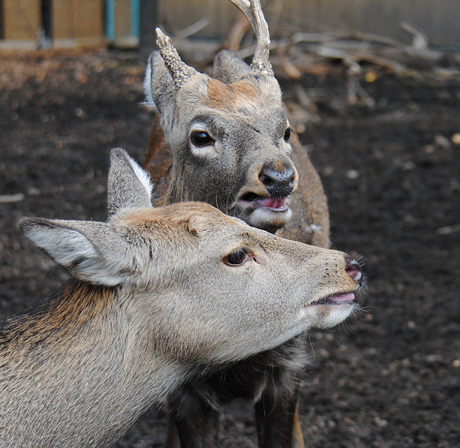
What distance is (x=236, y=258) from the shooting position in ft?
9.66

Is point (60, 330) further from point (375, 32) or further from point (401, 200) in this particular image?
point (375, 32)

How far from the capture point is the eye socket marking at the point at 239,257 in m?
2.94

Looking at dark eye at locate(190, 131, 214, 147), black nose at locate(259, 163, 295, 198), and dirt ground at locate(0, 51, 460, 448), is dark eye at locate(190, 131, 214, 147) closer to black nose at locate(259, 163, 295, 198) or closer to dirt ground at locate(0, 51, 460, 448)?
black nose at locate(259, 163, 295, 198)

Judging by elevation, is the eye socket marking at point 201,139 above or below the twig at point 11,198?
above

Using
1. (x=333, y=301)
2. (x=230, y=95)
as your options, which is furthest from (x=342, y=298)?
(x=230, y=95)

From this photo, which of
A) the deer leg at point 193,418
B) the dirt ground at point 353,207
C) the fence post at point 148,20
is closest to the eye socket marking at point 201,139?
the deer leg at point 193,418

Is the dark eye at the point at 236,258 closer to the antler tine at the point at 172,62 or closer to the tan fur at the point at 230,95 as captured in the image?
the tan fur at the point at 230,95

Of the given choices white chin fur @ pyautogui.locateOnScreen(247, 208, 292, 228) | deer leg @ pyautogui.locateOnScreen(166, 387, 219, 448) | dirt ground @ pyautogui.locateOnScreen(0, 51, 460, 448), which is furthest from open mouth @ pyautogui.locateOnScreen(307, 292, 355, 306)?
dirt ground @ pyautogui.locateOnScreen(0, 51, 460, 448)

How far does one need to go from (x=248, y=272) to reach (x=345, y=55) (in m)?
9.55

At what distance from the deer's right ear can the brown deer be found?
1.50 m

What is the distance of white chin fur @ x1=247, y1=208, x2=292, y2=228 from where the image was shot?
3.59 m

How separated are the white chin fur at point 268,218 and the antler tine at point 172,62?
114cm

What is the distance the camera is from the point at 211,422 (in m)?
3.99

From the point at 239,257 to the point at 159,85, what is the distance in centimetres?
192
